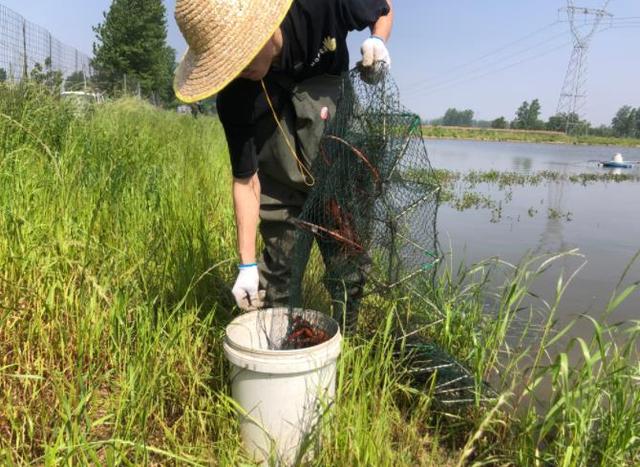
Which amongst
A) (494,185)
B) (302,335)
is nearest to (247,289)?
(302,335)

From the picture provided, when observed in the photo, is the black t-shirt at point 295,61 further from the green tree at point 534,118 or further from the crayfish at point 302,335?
the green tree at point 534,118

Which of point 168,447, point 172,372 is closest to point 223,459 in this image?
point 168,447

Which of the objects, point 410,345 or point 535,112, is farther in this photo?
point 535,112

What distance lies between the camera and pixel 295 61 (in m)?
1.93

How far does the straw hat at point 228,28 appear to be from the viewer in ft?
5.14

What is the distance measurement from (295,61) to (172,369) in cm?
129

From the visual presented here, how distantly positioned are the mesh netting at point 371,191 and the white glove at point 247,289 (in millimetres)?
163

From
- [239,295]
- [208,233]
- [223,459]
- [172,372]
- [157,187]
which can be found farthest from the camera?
[157,187]

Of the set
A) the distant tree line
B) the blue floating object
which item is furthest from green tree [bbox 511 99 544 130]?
the blue floating object

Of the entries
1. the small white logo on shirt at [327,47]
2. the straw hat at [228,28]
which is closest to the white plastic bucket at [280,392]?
the straw hat at [228,28]

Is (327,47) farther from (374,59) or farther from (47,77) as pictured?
(47,77)

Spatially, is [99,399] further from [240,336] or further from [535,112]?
[535,112]

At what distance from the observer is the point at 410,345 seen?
82.5 inches

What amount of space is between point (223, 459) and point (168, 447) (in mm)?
207
